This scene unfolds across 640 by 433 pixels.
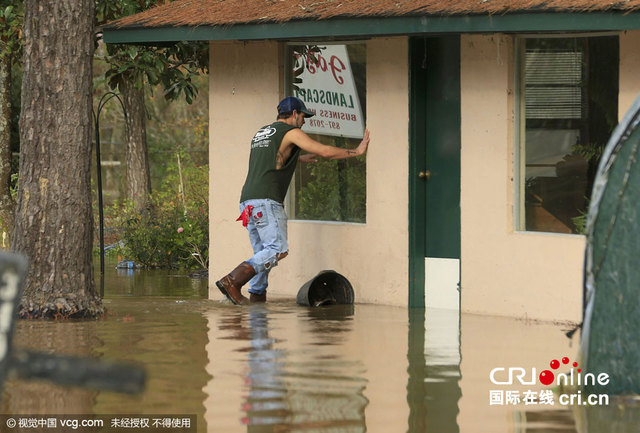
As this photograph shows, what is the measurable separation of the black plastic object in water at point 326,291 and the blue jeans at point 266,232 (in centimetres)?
42

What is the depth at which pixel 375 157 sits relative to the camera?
11.2 meters

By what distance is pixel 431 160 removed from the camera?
11.0 meters

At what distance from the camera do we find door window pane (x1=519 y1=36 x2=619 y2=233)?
→ 9.88 metres

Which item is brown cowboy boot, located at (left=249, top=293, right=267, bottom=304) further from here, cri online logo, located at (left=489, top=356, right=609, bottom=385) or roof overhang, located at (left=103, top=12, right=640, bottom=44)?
cri online logo, located at (left=489, top=356, right=609, bottom=385)

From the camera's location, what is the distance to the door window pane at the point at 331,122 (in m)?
11.5

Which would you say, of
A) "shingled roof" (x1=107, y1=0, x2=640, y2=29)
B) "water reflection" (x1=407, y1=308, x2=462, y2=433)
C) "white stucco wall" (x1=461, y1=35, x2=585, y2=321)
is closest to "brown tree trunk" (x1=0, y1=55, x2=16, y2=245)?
"shingled roof" (x1=107, y1=0, x2=640, y2=29)

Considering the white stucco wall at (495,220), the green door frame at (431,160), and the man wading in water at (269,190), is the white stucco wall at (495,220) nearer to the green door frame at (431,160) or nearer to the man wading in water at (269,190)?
the green door frame at (431,160)

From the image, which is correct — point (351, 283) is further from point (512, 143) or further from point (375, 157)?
point (512, 143)

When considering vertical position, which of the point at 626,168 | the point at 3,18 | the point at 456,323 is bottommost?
the point at 456,323

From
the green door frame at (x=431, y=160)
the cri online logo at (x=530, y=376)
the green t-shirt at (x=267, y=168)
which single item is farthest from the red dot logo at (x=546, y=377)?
the green t-shirt at (x=267, y=168)

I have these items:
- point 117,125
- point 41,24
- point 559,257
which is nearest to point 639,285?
point 559,257

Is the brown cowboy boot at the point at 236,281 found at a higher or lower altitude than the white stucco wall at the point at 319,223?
lower

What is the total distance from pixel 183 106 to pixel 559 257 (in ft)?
68.1

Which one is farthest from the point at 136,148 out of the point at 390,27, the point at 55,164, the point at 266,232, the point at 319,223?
the point at 390,27
